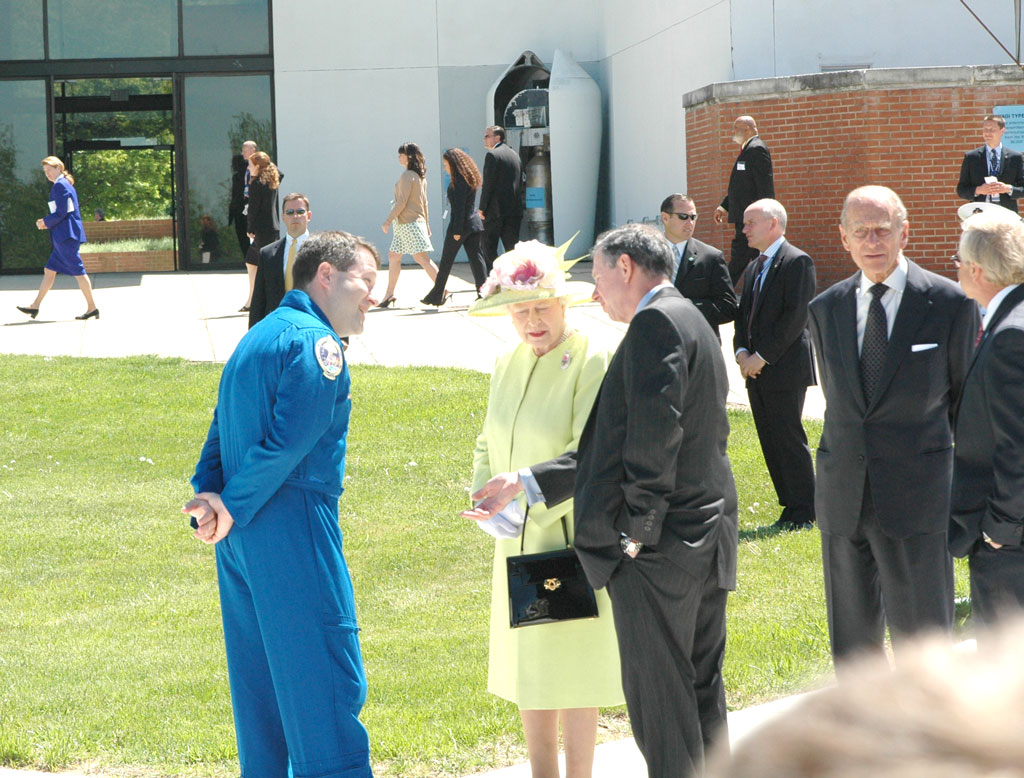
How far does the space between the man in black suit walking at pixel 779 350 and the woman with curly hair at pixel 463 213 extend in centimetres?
781

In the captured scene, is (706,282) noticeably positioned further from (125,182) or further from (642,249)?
(125,182)

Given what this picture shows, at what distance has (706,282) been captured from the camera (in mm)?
8625

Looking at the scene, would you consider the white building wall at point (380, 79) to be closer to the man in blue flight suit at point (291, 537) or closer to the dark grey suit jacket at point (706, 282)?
the dark grey suit jacket at point (706, 282)

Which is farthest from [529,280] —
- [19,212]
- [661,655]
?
[19,212]

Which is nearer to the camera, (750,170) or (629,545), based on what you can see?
(629,545)

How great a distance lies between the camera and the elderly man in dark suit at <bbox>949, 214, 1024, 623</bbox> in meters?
4.34

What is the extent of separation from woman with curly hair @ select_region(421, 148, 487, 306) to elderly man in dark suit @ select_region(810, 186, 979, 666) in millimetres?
10672

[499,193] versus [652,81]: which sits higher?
[652,81]

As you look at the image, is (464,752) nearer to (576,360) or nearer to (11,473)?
(576,360)

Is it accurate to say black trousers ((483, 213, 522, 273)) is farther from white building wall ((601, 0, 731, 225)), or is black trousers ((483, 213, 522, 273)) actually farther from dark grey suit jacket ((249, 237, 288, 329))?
dark grey suit jacket ((249, 237, 288, 329))

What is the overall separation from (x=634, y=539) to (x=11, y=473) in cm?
771

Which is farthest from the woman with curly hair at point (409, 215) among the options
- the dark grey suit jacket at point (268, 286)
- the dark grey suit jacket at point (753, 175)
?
the dark grey suit jacket at point (268, 286)

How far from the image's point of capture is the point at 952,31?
692 inches

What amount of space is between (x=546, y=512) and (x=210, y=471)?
1160mm
